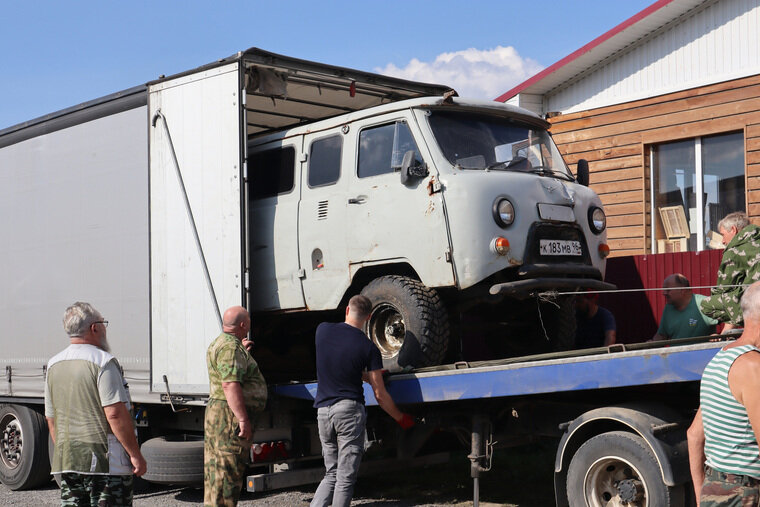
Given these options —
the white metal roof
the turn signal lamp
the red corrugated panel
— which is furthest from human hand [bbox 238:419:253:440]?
the white metal roof

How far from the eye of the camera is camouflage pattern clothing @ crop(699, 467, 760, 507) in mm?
3770

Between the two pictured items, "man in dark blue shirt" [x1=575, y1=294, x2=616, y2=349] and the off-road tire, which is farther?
"man in dark blue shirt" [x1=575, y1=294, x2=616, y2=349]

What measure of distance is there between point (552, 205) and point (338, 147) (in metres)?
1.96

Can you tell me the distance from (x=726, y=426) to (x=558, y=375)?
2291 mm

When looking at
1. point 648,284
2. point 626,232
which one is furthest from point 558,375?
point 626,232

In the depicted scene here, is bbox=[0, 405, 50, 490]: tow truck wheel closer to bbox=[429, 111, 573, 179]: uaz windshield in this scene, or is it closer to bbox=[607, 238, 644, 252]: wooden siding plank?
bbox=[429, 111, 573, 179]: uaz windshield

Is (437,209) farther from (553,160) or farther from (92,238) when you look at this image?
(92,238)

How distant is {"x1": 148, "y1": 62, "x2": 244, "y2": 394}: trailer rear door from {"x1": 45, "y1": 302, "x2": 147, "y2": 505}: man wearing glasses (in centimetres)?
247

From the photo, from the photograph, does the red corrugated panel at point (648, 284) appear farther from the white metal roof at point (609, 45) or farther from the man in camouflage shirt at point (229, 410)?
the man in camouflage shirt at point (229, 410)

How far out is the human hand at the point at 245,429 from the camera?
6.70 meters

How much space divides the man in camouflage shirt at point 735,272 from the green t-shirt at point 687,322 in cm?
147

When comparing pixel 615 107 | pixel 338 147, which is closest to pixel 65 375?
pixel 338 147

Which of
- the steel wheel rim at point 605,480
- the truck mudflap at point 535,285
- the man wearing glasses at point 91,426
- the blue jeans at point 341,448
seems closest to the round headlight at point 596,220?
the truck mudflap at point 535,285

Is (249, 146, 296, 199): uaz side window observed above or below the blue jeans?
above
